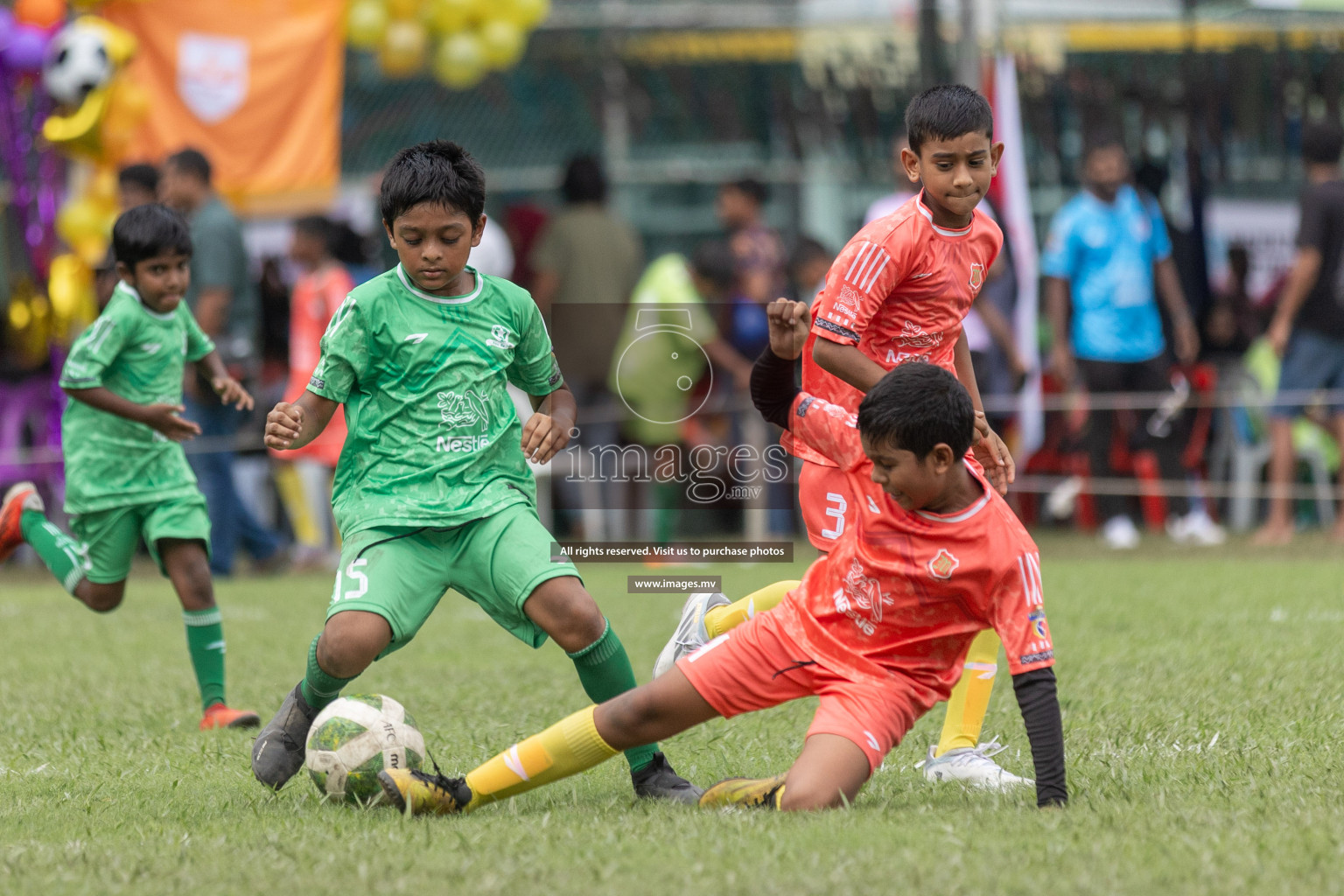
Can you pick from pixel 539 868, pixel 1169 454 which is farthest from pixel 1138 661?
pixel 1169 454

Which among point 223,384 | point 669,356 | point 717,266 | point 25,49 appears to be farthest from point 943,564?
point 25,49

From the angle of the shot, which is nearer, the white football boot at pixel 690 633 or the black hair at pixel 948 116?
the black hair at pixel 948 116

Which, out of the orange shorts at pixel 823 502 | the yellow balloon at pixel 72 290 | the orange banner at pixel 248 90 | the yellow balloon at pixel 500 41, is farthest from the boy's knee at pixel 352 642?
the yellow balloon at pixel 500 41

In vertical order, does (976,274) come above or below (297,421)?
above

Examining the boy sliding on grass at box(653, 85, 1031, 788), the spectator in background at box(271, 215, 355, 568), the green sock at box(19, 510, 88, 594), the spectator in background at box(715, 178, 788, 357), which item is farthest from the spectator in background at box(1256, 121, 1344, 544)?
the green sock at box(19, 510, 88, 594)

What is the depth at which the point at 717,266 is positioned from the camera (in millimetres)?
10547

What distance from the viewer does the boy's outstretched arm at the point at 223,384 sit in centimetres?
599

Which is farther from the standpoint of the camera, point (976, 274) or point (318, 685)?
point (976, 274)

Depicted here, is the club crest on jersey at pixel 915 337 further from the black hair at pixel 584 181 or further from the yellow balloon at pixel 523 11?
the yellow balloon at pixel 523 11

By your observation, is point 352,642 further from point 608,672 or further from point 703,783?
point 703,783

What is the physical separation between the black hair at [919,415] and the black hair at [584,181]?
25.2ft

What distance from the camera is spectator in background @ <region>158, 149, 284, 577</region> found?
9.85 metres

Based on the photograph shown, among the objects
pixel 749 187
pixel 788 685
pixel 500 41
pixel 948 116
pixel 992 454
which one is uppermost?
pixel 500 41

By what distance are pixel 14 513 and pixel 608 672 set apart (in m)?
3.46
